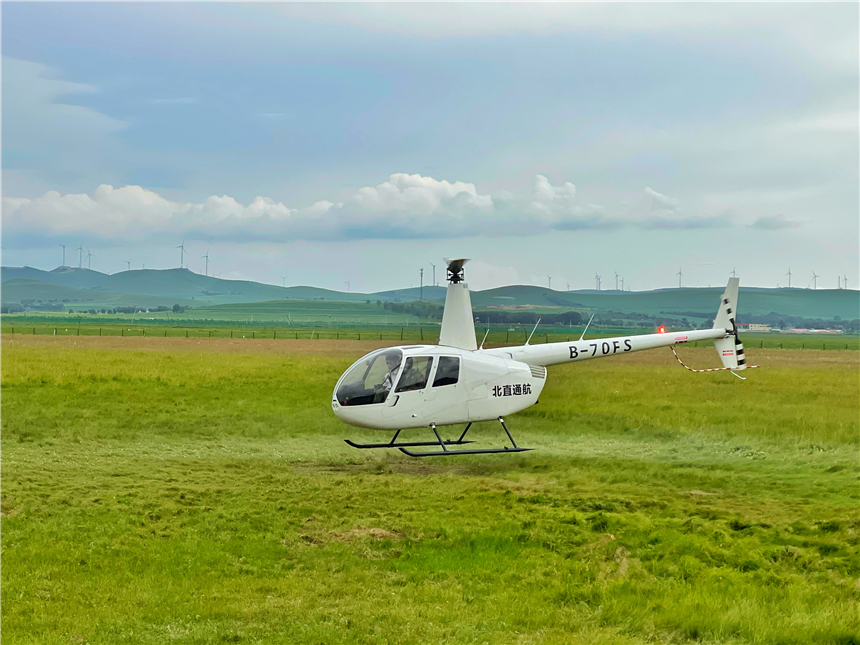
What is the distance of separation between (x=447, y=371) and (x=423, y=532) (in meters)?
4.70

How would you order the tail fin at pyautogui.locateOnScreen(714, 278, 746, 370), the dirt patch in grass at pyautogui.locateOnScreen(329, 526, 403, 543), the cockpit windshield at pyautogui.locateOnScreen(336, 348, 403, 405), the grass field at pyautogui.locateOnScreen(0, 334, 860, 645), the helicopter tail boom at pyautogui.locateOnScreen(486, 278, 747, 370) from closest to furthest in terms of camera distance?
the grass field at pyautogui.locateOnScreen(0, 334, 860, 645), the dirt patch in grass at pyautogui.locateOnScreen(329, 526, 403, 543), the cockpit windshield at pyautogui.locateOnScreen(336, 348, 403, 405), the helicopter tail boom at pyautogui.locateOnScreen(486, 278, 747, 370), the tail fin at pyautogui.locateOnScreen(714, 278, 746, 370)

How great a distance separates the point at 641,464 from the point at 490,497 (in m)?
5.77

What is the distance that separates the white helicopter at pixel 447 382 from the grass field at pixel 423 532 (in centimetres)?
139

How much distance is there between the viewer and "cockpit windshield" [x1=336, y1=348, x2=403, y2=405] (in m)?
17.1

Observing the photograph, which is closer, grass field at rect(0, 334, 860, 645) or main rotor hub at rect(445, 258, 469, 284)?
grass field at rect(0, 334, 860, 645)

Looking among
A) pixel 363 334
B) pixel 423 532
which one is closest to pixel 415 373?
pixel 423 532

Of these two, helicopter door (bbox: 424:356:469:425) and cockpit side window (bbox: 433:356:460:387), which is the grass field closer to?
helicopter door (bbox: 424:356:469:425)

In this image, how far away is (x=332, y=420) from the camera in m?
26.4

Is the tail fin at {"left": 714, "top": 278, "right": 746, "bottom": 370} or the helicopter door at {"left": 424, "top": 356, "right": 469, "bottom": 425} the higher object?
the tail fin at {"left": 714, "top": 278, "right": 746, "bottom": 370}

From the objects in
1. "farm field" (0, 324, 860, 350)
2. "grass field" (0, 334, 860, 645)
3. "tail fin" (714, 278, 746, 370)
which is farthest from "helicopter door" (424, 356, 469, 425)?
"farm field" (0, 324, 860, 350)

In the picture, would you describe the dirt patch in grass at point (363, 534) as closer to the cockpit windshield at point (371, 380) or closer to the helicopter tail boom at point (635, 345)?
the cockpit windshield at point (371, 380)

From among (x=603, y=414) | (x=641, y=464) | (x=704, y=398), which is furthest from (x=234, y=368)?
(x=641, y=464)

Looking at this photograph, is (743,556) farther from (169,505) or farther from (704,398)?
(704,398)

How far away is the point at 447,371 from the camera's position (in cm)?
1764
